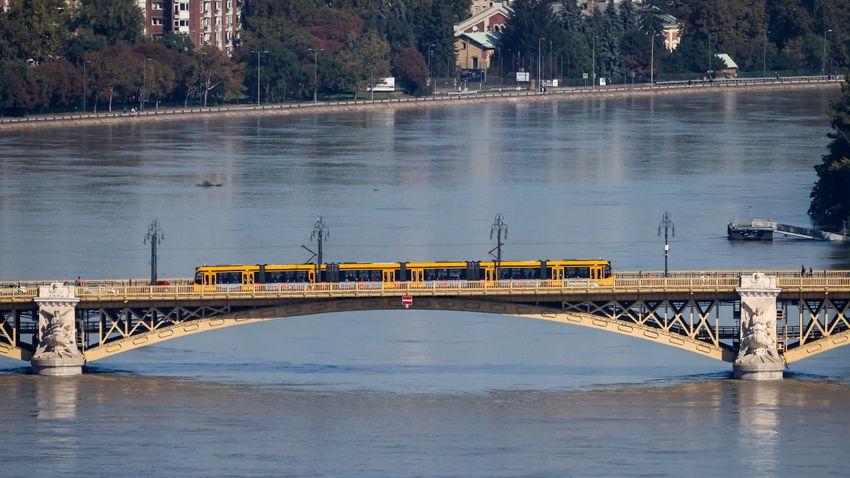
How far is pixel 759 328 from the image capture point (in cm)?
10862

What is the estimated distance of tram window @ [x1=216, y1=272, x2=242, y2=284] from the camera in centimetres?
11225

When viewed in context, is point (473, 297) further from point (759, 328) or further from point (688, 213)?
point (688, 213)

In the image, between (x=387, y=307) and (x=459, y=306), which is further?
(x=387, y=307)

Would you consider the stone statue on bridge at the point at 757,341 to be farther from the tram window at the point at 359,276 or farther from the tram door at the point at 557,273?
the tram window at the point at 359,276

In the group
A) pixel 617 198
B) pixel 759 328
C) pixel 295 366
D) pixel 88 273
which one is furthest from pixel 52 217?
pixel 759 328

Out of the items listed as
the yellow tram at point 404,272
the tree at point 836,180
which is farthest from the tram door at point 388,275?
the tree at point 836,180

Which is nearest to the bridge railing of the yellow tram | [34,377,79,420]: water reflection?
the yellow tram

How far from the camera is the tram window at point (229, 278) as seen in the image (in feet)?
368

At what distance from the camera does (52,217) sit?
177500 millimetres

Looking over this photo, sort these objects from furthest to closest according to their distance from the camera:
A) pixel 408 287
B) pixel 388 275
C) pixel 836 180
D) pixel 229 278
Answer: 1. pixel 836 180
2. pixel 388 275
3. pixel 229 278
4. pixel 408 287

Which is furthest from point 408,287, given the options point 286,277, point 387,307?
point 286,277

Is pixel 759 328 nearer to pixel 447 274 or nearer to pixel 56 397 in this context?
pixel 447 274

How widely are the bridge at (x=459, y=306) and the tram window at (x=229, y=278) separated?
2.22 m

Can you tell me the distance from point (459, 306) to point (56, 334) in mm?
17697
